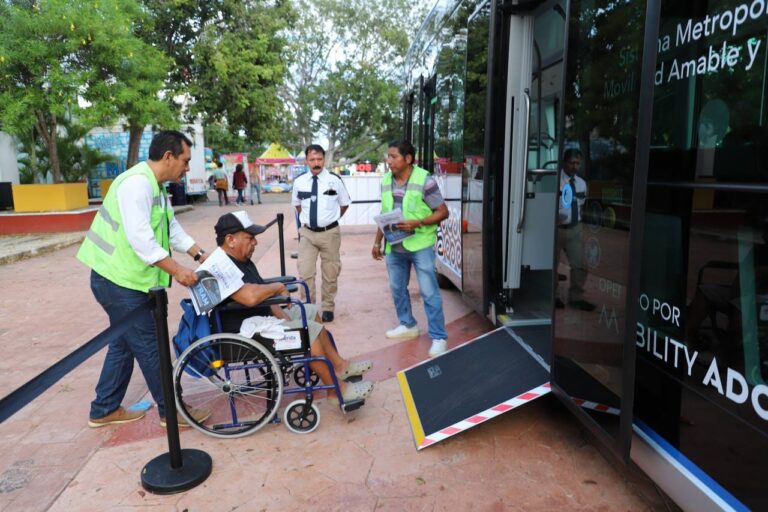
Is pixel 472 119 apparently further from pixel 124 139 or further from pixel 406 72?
pixel 124 139

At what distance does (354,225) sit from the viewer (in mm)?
13695

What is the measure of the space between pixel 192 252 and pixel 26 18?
30.4 feet

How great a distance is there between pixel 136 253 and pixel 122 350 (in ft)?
2.34

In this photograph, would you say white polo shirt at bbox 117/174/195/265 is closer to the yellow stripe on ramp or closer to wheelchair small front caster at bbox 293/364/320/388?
wheelchair small front caster at bbox 293/364/320/388

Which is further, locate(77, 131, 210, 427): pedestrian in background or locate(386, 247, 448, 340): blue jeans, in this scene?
locate(386, 247, 448, 340): blue jeans

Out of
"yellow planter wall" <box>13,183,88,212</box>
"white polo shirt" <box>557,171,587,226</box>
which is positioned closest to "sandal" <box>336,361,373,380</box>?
"white polo shirt" <box>557,171,587,226</box>

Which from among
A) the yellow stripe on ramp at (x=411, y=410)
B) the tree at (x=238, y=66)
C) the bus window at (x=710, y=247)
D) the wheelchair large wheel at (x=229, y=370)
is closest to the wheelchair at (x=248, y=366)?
the wheelchair large wheel at (x=229, y=370)

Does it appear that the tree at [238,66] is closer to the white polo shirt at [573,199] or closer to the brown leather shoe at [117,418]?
the brown leather shoe at [117,418]

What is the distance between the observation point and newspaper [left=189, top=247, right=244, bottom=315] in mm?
3303

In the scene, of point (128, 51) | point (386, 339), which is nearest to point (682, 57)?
point (386, 339)

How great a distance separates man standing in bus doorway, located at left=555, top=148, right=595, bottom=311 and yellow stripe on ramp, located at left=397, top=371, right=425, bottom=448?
1.16 m

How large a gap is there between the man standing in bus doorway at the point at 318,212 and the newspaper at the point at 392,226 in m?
1.01

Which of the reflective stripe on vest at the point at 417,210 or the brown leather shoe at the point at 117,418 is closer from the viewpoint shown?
the brown leather shoe at the point at 117,418

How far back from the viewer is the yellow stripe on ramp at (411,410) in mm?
3390
